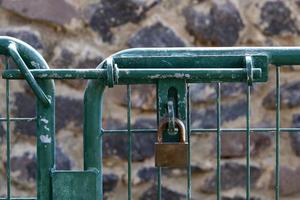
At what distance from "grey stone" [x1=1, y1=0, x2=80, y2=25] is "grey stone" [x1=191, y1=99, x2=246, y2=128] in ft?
1.91

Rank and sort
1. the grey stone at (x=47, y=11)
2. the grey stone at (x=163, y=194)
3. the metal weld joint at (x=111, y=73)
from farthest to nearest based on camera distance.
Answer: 1. the grey stone at (x=163, y=194)
2. the grey stone at (x=47, y=11)
3. the metal weld joint at (x=111, y=73)

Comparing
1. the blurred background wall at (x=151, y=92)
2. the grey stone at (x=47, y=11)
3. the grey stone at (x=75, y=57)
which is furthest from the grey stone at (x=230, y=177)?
the grey stone at (x=47, y=11)

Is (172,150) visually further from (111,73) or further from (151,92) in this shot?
(151,92)

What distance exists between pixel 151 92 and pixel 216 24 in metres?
0.35

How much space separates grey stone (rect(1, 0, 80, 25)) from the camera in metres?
3.03

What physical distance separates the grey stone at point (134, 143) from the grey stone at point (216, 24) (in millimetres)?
376

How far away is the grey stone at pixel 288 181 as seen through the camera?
124 inches

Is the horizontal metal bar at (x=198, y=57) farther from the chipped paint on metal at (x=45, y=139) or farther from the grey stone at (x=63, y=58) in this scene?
the grey stone at (x=63, y=58)

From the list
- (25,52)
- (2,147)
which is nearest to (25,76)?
(25,52)

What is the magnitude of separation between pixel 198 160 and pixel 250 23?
1.81ft

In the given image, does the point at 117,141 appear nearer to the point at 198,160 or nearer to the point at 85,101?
the point at 198,160

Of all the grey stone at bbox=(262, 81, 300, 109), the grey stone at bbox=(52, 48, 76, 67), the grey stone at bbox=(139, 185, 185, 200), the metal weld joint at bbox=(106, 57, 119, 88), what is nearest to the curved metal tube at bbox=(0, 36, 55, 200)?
the metal weld joint at bbox=(106, 57, 119, 88)

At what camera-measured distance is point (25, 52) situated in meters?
1.78

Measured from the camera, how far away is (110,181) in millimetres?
3121
